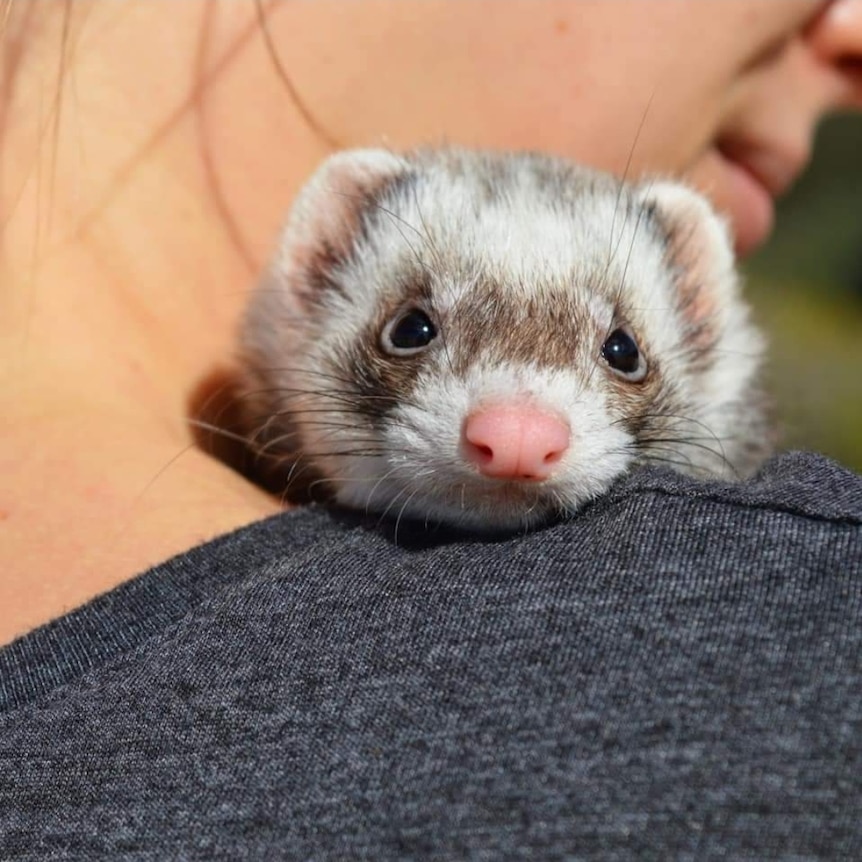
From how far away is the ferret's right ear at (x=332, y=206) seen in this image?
4.12 ft

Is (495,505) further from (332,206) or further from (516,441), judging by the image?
(332,206)

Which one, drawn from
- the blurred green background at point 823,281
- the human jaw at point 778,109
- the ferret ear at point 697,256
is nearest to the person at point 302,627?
the ferret ear at point 697,256

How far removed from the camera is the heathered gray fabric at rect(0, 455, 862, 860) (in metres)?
0.56

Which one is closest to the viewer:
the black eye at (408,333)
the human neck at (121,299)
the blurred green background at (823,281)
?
the human neck at (121,299)

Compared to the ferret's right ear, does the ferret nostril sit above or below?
below

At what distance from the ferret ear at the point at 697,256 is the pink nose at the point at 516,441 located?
0.51 metres

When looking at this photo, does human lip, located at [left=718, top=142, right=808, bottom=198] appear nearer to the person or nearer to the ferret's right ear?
the ferret's right ear

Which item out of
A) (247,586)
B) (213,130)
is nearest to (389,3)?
(213,130)

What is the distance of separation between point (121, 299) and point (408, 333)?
1.07ft

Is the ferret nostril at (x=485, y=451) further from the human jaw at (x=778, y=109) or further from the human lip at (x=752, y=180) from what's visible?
the human lip at (x=752, y=180)

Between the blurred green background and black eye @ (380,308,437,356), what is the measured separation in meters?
2.63

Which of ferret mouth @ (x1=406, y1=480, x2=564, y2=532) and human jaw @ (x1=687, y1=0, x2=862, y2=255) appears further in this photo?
human jaw @ (x1=687, y1=0, x2=862, y2=255)

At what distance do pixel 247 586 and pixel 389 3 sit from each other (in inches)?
33.5

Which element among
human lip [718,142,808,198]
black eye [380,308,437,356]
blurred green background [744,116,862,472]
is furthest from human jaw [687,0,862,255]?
blurred green background [744,116,862,472]
